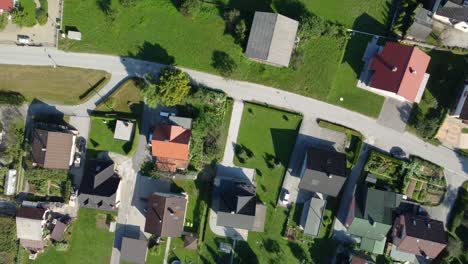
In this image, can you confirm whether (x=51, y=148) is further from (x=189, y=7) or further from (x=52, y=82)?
(x=189, y=7)

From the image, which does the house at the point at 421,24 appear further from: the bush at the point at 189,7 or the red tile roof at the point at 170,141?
the red tile roof at the point at 170,141

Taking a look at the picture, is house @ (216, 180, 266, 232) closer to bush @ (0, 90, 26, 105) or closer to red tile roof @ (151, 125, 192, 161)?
red tile roof @ (151, 125, 192, 161)

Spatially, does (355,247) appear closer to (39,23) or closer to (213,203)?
(213,203)

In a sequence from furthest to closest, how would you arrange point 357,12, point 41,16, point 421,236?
1. point 41,16
2. point 357,12
3. point 421,236

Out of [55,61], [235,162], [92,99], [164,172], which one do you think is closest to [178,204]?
[164,172]

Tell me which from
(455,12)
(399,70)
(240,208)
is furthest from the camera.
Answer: (240,208)

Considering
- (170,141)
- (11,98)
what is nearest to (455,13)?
(170,141)

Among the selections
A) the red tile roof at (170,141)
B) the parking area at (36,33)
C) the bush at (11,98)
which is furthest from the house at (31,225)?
the parking area at (36,33)
